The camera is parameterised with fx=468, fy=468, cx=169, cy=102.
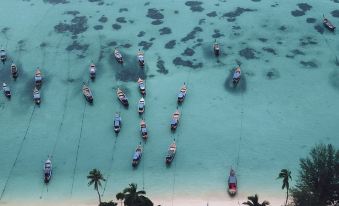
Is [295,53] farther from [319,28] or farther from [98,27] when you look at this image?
[98,27]

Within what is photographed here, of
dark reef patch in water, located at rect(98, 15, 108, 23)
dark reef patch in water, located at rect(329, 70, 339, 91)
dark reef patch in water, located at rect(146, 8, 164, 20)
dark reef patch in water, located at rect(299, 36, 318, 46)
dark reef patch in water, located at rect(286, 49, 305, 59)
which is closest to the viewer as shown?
dark reef patch in water, located at rect(329, 70, 339, 91)

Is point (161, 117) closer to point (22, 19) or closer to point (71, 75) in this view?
point (71, 75)

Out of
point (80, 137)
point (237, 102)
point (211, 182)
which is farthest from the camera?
point (237, 102)

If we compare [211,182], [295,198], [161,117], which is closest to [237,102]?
[161,117]

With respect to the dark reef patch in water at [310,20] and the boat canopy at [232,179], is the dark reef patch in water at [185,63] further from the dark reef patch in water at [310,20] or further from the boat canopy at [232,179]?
the boat canopy at [232,179]

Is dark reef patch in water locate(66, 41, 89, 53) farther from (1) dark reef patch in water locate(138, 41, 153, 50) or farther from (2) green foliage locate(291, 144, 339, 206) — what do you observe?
(2) green foliage locate(291, 144, 339, 206)

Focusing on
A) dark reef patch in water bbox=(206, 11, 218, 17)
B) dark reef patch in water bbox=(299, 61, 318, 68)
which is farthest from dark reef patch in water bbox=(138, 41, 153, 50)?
dark reef patch in water bbox=(299, 61, 318, 68)
